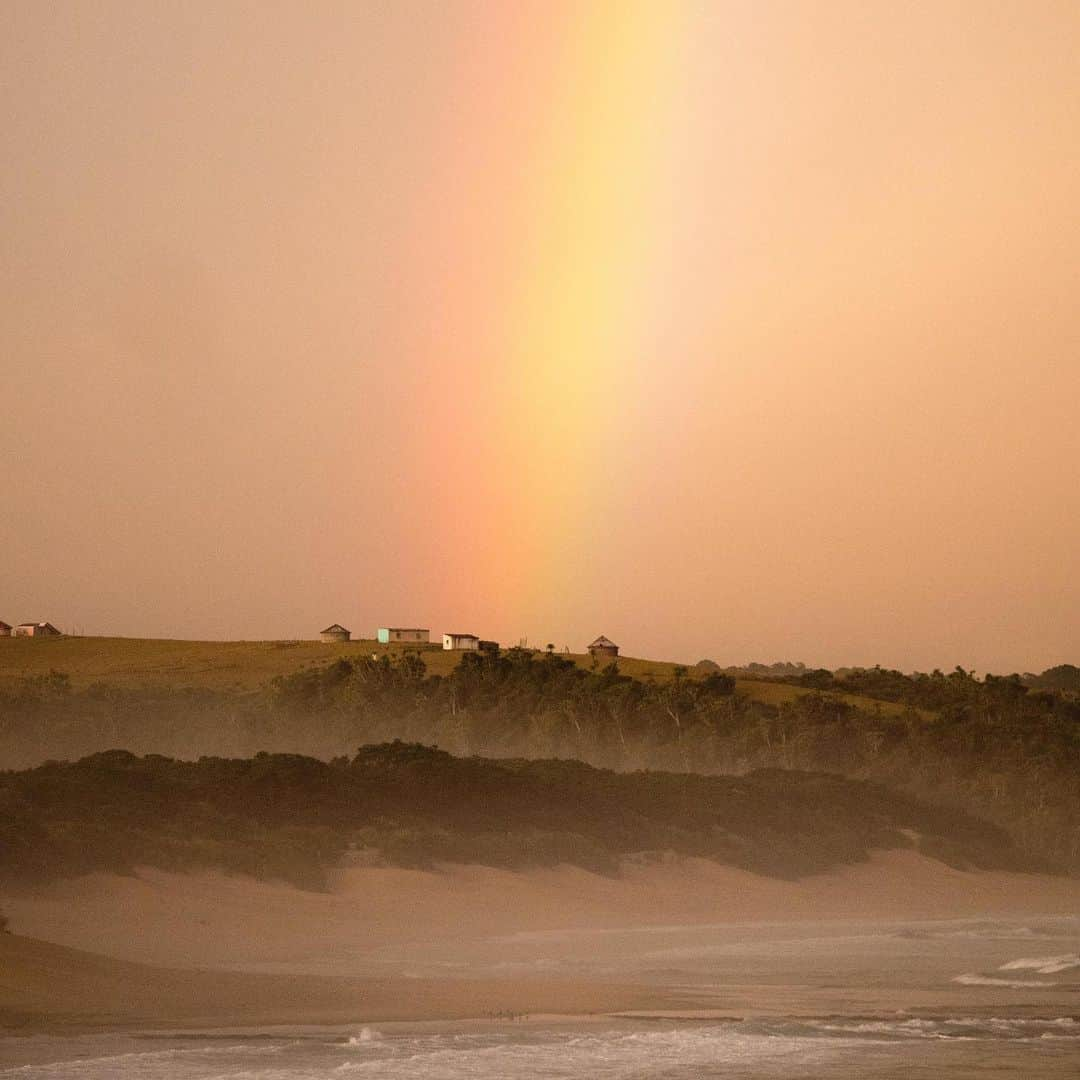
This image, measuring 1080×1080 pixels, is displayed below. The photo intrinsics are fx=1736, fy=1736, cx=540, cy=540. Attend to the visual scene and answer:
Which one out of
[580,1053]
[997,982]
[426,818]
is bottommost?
[580,1053]

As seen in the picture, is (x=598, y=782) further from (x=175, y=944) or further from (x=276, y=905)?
(x=175, y=944)

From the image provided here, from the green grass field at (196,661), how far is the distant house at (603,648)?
301 cm

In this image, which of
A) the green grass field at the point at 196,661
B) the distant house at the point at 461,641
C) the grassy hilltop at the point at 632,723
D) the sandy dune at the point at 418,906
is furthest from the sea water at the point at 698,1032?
the distant house at the point at 461,641

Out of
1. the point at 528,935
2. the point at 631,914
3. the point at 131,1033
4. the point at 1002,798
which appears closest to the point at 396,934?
the point at 528,935

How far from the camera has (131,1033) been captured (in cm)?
2531

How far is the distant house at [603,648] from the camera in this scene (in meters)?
138

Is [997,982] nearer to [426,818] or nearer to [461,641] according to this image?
[426,818]

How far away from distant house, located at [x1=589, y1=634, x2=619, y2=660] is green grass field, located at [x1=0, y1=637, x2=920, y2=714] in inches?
119

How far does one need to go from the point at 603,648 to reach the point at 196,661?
32597 millimetres

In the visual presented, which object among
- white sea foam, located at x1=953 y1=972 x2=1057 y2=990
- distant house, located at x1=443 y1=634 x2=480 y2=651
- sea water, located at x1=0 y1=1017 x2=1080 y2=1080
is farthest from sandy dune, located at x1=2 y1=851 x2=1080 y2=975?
distant house, located at x1=443 y1=634 x2=480 y2=651

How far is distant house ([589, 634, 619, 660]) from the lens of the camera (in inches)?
5423

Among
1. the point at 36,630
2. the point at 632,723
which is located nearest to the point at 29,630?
the point at 36,630

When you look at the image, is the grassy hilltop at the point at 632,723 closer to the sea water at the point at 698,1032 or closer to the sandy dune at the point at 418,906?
the sandy dune at the point at 418,906

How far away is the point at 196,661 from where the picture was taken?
456 ft
